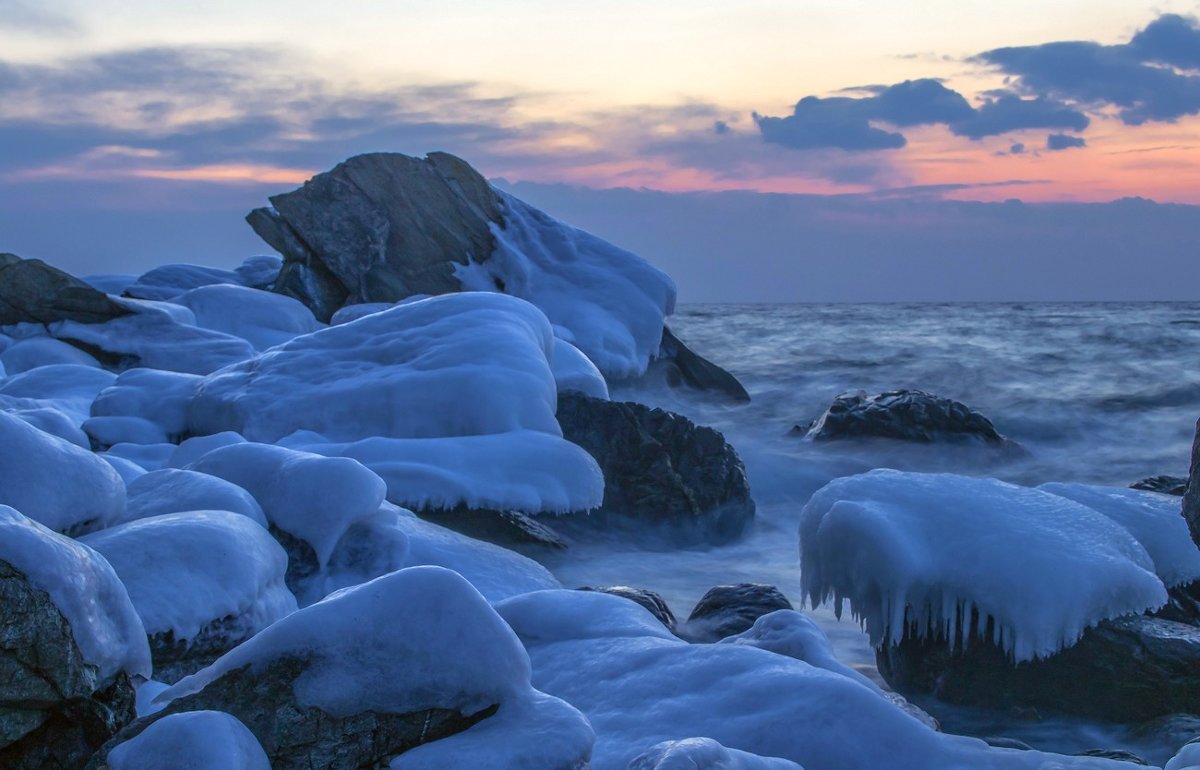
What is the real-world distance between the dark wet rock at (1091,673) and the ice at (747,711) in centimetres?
242

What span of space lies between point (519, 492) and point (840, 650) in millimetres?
2283

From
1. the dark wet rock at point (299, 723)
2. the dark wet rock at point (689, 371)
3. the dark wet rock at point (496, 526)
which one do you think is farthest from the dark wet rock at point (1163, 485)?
the dark wet rock at point (689, 371)

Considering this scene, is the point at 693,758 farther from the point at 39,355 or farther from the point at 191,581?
the point at 39,355

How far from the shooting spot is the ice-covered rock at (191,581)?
12.8 ft

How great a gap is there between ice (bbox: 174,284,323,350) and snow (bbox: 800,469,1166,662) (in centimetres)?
1096

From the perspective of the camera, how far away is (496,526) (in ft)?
24.9

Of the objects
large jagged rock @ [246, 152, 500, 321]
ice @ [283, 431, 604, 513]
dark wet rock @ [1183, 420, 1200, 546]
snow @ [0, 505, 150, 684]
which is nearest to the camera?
snow @ [0, 505, 150, 684]

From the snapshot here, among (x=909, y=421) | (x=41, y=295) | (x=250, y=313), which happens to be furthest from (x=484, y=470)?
(x=41, y=295)

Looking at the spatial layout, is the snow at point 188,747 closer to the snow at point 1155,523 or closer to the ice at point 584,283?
the snow at point 1155,523

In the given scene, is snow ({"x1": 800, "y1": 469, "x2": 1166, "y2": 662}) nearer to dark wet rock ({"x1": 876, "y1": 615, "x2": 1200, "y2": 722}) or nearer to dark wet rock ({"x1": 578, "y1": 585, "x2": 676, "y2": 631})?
dark wet rock ({"x1": 876, "y1": 615, "x2": 1200, "y2": 722})

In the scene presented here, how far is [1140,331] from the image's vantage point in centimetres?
2866

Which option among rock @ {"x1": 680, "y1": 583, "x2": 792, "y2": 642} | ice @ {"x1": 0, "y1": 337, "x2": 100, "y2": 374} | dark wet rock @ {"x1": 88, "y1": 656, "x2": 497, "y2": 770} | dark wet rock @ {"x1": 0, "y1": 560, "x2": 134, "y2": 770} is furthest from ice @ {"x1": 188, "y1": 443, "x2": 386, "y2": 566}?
ice @ {"x1": 0, "y1": 337, "x2": 100, "y2": 374}

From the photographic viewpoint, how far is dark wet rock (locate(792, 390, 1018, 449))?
13.5 m

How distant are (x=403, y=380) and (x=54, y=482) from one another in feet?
13.8
